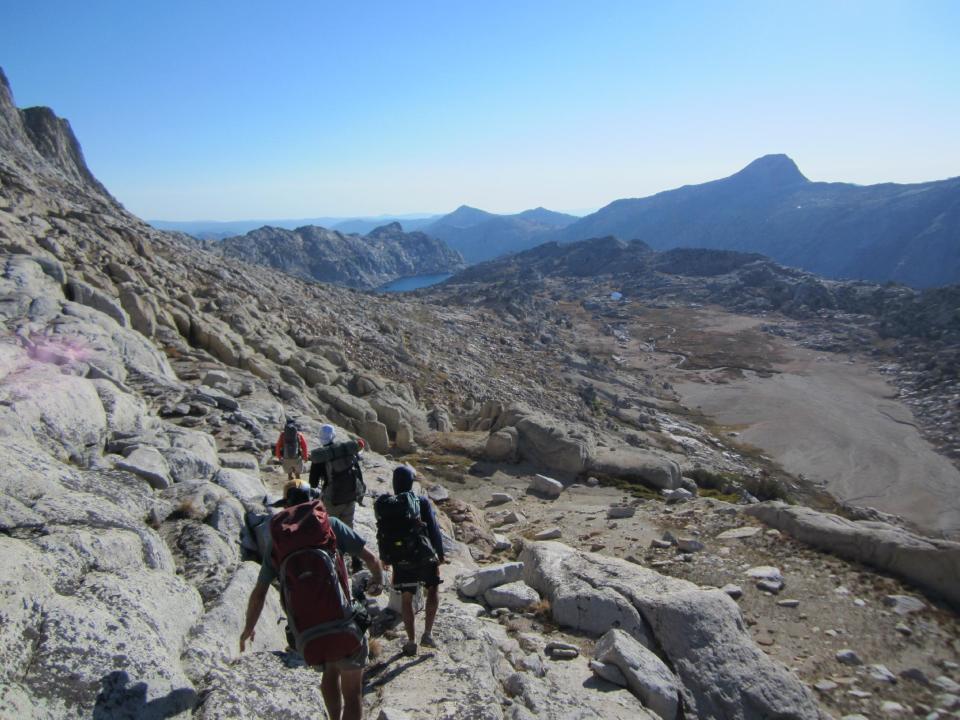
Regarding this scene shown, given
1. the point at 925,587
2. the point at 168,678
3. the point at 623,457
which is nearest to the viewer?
the point at 168,678

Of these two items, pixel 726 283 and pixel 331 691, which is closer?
pixel 331 691

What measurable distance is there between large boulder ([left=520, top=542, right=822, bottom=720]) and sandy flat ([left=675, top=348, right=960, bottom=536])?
110ft

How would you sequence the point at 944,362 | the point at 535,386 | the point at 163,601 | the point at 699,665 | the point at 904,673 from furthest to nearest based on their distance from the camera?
the point at 944,362, the point at 535,386, the point at 904,673, the point at 699,665, the point at 163,601

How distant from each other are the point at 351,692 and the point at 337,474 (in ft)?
11.6

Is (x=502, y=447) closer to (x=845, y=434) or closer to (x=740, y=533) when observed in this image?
(x=740, y=533)

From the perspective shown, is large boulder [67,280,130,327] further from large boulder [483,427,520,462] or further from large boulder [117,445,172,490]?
large boulder [483,427,520,462]

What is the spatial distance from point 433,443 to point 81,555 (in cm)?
1799

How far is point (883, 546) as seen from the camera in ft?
37.2

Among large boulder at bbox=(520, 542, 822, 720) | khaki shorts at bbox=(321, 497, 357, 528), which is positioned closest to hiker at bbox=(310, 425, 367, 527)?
khaki shorts at bbox=(321, 497, 357, 528)

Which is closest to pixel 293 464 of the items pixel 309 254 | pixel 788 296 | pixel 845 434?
pixel 845 434

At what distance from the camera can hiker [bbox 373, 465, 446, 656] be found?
6.52 metres

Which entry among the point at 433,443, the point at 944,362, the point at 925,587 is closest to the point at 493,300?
the point at 944,362

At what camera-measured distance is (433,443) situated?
23094 mm

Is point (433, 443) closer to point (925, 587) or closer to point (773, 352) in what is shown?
point (925, 587)
